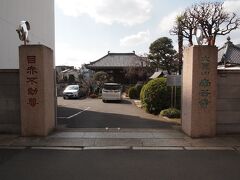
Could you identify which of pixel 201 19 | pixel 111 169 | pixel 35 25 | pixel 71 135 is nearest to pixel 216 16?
pixel 201 19

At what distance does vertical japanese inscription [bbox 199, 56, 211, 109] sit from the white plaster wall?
10510 millimetres

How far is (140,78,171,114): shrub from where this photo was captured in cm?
1606

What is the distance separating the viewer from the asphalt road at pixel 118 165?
5793 millimetres

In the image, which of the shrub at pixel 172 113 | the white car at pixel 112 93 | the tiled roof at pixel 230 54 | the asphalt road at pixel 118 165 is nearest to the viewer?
the asphalt road at pixel 118 165

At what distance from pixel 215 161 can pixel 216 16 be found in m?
24.4

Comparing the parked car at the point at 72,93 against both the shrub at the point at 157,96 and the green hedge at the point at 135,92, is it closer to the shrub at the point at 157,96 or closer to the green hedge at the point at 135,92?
the green hedge at the point at 135,92

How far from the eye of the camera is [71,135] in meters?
9.54

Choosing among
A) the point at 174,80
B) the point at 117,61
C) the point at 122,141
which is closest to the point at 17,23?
the point at 174,80

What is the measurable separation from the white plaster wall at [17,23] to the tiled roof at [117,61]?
19.7 meters

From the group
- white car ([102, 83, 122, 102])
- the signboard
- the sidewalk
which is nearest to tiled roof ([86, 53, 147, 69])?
white car ([102, 83, 122, 102])

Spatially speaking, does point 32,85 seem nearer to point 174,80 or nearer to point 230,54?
point 174,80

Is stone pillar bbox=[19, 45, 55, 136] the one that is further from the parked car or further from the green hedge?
the parked car

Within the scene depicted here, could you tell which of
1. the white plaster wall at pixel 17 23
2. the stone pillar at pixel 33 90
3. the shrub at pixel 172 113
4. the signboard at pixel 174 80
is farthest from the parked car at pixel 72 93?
the stone pillar at pixel 33 90

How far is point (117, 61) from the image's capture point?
157ft
